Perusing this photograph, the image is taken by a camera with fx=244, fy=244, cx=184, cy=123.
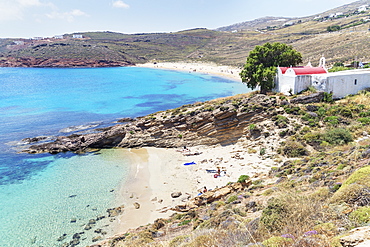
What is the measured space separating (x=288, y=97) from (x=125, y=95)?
45.6 m

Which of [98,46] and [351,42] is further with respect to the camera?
[98,46]

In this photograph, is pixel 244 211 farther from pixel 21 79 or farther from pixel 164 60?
pixel 164 60

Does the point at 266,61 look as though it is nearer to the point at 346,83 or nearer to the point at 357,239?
the point at 346,83

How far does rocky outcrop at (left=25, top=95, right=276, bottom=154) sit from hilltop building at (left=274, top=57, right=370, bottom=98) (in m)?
3.79

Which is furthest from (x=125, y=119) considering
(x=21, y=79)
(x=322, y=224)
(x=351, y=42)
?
(x=21, y=79)

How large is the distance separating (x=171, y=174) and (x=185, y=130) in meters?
8.62

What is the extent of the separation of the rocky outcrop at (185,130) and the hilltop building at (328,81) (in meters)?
3.79

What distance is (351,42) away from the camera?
66.2 meters

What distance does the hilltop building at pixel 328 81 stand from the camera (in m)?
29.1

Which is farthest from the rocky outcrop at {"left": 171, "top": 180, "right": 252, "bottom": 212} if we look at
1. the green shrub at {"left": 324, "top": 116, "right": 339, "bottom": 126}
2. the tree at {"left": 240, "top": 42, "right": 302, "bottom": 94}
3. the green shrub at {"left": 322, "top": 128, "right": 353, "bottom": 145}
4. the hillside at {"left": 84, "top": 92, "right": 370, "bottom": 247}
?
the tree at {"left": 240, "top": 42, "right": 302, "bottom": 94}

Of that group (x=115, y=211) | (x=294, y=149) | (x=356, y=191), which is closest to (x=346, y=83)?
(x=294, y=149)

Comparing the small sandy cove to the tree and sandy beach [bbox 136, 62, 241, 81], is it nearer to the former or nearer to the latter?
the tree

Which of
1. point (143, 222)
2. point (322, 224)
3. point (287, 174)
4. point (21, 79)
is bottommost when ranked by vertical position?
point (143, 222)

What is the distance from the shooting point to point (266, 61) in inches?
1469
